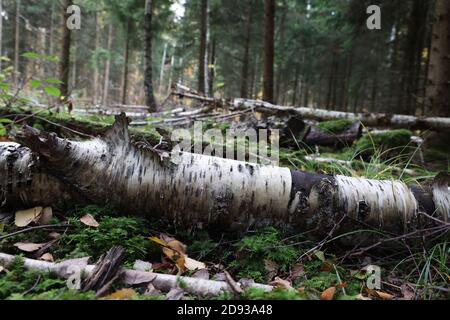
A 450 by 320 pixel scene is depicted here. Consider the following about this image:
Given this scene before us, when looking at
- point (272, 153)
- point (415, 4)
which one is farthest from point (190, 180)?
point (415, 4)

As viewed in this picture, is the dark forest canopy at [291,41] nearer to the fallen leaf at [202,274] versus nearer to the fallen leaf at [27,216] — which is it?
the fallen leaf at [27,216]

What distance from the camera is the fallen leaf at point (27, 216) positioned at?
2.12 meters

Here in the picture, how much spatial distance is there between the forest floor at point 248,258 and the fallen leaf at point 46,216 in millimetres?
66

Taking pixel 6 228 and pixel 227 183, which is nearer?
pixel 6 228

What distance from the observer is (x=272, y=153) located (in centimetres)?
391

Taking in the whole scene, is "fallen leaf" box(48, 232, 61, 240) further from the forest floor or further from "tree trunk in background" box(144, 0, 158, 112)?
"tree trunk in background" box(144, 0, 158, 112)

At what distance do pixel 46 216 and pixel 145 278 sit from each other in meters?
0.99

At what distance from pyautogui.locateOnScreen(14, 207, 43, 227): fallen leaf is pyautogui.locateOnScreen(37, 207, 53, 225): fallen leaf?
0.02m

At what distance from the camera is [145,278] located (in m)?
1.64

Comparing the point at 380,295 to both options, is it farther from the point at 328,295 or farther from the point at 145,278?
the point at 145,278

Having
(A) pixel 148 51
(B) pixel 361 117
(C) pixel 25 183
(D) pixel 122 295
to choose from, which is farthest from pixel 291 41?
(D) pixel 122 295

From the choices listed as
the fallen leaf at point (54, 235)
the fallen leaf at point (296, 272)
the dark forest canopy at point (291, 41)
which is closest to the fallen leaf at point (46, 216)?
the fallen leaf at point (54, 235)
